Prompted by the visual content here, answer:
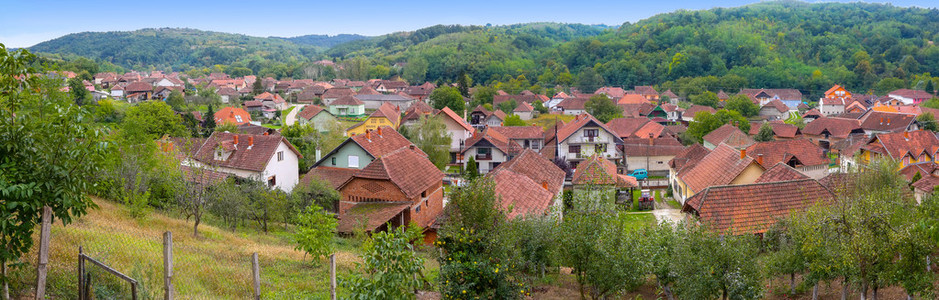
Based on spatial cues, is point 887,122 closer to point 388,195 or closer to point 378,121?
point 378,121

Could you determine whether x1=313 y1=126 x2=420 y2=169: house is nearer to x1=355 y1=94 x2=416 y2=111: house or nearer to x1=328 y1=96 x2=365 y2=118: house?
x1=328 y1=96 x2=365 y2=118: house

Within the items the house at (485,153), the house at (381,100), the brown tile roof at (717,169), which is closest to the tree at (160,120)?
the house at (485,153)

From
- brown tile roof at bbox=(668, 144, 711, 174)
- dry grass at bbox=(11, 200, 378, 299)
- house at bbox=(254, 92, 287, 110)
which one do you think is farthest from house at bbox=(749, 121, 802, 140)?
house at bbox=(254, 92, 287, 110)

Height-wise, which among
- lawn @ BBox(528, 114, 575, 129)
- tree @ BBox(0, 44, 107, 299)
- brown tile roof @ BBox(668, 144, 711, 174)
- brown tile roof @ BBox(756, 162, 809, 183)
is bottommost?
brown tile roof @ BBox(668, 144, 711, 174)

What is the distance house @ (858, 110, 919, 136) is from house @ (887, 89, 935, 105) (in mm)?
43291

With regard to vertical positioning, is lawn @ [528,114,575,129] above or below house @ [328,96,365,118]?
below

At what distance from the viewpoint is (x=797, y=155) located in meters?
38.6

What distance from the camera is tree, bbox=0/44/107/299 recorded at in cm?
695

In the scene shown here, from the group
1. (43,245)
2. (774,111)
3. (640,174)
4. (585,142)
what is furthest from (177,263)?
(774,111)

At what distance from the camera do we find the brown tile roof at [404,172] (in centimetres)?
2327

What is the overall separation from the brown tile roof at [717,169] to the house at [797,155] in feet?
34.7

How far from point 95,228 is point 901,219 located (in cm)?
1697

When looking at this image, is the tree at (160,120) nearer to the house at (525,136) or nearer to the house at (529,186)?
the house at (529,186)

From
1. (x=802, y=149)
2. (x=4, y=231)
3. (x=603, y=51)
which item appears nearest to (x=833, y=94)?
(x=603, y=51)
